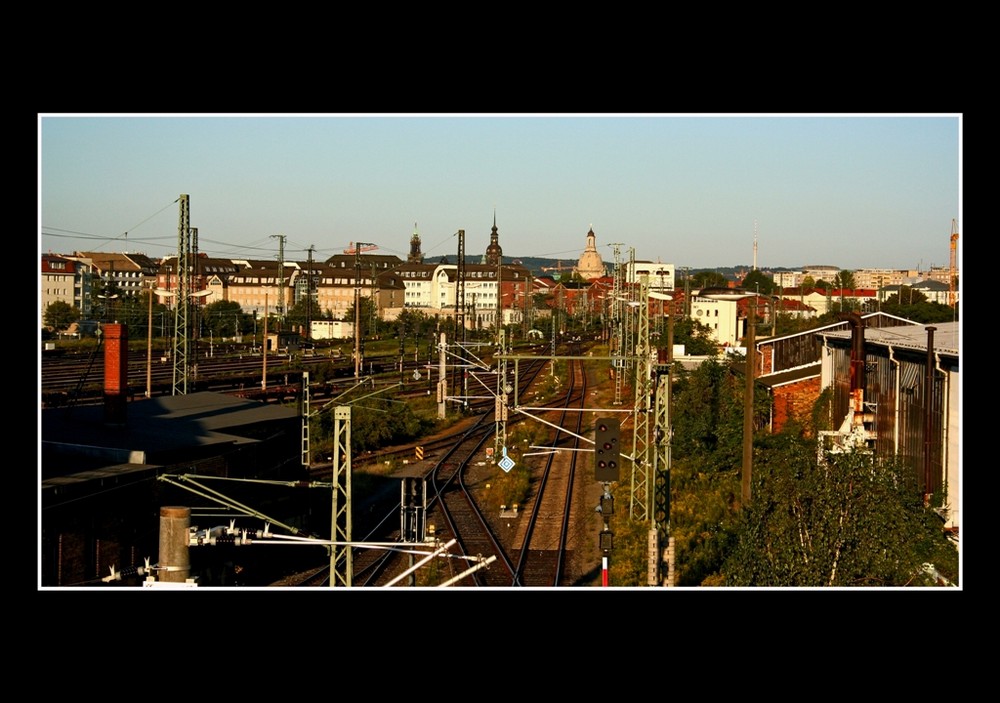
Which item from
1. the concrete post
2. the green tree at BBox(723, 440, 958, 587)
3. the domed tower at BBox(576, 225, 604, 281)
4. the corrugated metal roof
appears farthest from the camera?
the domed tower at BBox(576, 225, 604, 281)

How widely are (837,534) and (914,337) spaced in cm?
1051

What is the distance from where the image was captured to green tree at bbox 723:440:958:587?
1194 cm

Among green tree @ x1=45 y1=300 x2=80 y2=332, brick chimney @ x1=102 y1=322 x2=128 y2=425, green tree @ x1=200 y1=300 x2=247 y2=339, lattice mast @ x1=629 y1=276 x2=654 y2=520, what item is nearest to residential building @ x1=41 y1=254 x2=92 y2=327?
green tree @ x1=45 y1=300 x2=80 y2=332

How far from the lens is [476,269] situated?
7738cm

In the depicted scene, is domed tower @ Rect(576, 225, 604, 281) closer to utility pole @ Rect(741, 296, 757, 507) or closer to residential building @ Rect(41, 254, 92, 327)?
residential building @ Rect(41, 254, 92, 327)

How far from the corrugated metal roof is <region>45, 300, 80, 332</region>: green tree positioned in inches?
1727

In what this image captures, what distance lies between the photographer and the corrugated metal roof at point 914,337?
686 inches

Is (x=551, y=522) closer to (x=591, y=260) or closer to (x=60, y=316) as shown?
(x=60, y=316)

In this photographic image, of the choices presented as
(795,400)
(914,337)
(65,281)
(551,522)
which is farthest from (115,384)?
(65,281)

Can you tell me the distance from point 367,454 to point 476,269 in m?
53.9

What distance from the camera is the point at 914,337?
2150cm

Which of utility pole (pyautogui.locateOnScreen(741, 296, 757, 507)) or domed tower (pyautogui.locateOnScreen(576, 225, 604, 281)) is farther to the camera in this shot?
domed tower (pyautogui.locateOnScreen(576, 225, 604, 281))

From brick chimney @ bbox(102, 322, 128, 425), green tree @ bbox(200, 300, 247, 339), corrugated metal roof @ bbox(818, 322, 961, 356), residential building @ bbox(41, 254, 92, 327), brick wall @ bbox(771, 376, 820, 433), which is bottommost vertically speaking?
brick wall @ bbox(771, 376, 820, 433)
